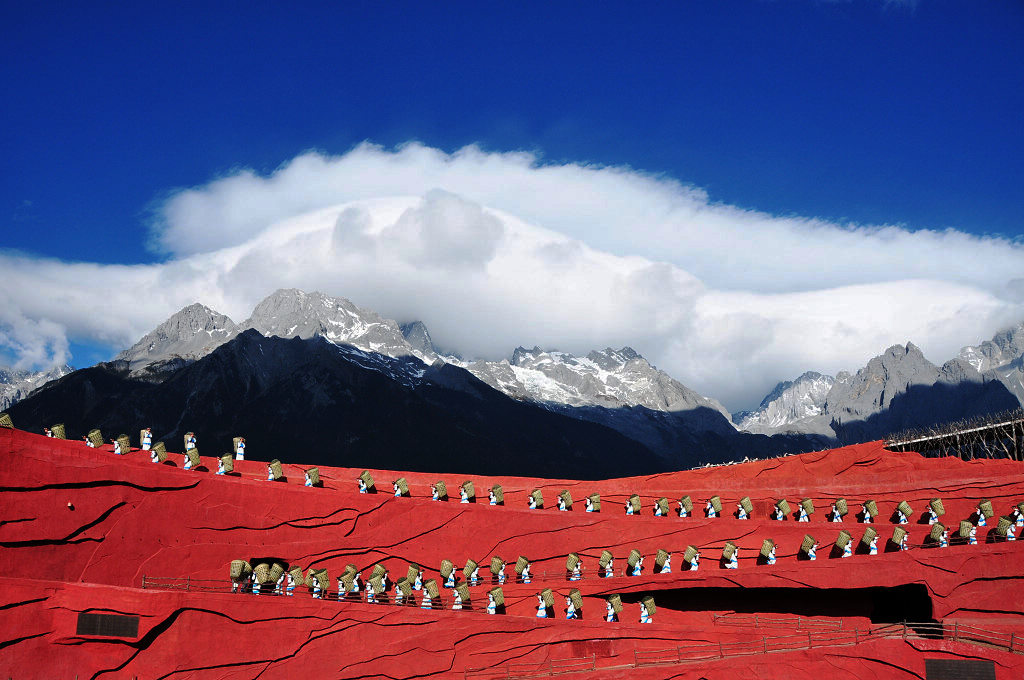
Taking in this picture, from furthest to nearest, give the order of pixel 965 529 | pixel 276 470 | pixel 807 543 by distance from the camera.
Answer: pixel 276 470 → pixel 807 543 → pixel 965 529

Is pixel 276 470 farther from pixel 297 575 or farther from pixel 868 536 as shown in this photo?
pixel 868 536

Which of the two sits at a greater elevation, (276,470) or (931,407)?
(931,407)

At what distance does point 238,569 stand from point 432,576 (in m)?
8.16

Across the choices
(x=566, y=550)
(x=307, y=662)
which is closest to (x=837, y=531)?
(x=566, y=550)

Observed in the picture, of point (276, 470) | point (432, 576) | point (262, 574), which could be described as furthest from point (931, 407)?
point (262, 574)

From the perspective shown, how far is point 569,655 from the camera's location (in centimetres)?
3216

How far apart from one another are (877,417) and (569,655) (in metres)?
151

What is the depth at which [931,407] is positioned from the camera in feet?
525

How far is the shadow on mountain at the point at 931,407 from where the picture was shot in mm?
→ 150500

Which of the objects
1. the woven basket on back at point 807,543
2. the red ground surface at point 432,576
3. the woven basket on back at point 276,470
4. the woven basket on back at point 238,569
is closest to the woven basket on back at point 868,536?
the red ground surface at point 432,576

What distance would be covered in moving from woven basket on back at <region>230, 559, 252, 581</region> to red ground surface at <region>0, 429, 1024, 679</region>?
3.74 feet

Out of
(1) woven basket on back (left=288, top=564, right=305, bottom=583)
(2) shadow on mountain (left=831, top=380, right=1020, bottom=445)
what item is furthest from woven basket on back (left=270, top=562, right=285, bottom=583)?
(2) shadow on mountain (left=831, top=380, right=1020, bottom=445)

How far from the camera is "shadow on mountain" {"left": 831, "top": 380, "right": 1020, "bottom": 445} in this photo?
150 m

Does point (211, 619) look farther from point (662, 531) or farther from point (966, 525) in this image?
point (966, 525)
